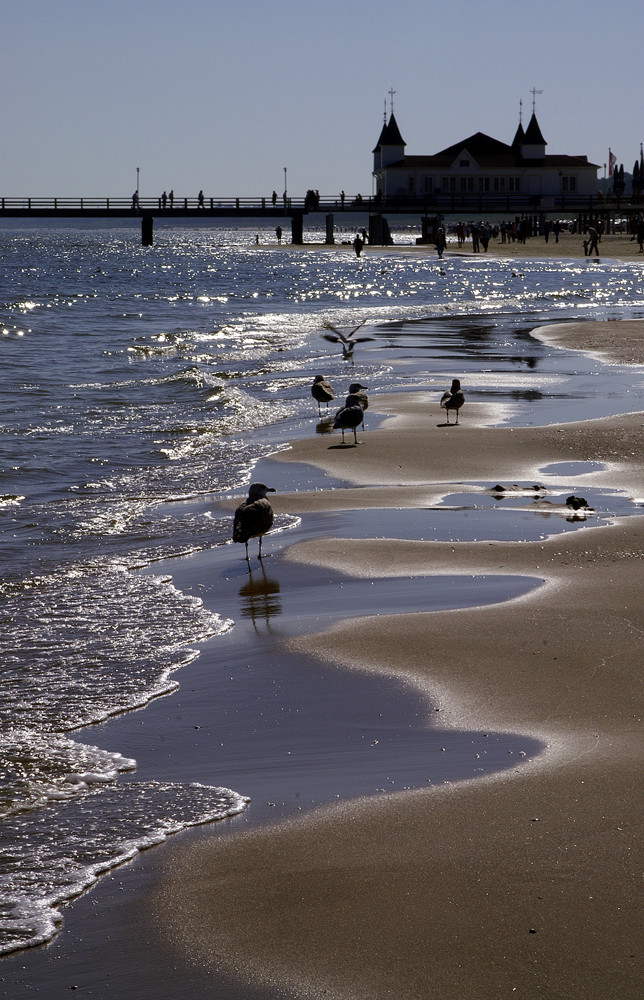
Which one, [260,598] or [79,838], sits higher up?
[260,598]

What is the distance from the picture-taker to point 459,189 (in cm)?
10194

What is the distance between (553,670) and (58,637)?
268 cm

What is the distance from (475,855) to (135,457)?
8597mm

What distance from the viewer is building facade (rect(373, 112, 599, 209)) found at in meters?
101

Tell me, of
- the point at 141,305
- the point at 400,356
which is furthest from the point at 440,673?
the point at 141,305

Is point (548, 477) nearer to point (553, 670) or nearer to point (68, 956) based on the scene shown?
point (553, 670)

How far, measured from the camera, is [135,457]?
1171cm

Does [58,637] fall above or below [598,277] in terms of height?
below

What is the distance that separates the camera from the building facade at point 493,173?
101 metres

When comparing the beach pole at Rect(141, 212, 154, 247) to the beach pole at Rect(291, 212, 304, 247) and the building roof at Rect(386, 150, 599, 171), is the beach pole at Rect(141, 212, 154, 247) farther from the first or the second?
the building roof at Rect(386, 150, 599, 171)

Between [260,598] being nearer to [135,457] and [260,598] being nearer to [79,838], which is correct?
[79,838]

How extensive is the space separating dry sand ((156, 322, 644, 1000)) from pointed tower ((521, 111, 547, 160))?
104 metres

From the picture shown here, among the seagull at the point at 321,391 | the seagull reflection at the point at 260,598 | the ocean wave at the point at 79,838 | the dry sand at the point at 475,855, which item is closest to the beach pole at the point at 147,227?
the seagull at the point at 321,391

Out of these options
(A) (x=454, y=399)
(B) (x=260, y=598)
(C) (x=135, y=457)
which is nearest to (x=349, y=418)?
(A) (x=454, y=399)
